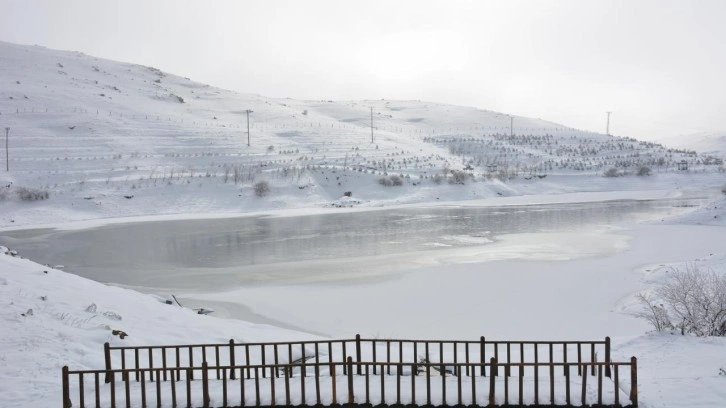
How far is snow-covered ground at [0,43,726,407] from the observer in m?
10.8

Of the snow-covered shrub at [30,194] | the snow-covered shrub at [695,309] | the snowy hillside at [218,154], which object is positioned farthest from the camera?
the snowy hillside at [218,154]

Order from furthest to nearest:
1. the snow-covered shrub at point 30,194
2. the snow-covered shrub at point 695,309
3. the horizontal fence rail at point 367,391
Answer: the snow-covered shrub at point 30,194 → the snow-covered shrub at point 695,309 → the horizontal fence rail at point 367,391

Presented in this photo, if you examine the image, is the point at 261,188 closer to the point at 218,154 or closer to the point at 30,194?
the point at 218,154

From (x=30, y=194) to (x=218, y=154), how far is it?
24.2 metres

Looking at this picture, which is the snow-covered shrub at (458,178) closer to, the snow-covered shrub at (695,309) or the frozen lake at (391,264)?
the frozen lake at (391,264)

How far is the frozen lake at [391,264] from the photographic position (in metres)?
15.3

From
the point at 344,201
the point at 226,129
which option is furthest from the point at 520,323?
the point at 226,129

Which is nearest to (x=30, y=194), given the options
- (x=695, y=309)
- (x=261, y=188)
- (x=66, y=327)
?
(x=261, y=188)

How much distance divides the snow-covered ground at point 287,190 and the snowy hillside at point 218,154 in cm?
31

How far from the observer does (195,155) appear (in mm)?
65500

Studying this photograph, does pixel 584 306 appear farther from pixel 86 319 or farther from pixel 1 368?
pixel 1 368

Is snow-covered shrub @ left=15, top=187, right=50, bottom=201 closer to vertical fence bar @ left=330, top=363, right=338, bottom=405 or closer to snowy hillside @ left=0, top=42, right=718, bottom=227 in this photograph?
snowy hillside @ left=0, top=42, right=718, bottom=227

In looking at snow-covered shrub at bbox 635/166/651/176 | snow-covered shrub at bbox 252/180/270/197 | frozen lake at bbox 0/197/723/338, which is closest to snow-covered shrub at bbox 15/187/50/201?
frozen lake at bbox 0/197/723/338

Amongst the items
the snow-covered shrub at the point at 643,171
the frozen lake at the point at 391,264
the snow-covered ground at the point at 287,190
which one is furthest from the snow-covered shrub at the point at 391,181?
the snow-covered shrub at the point at 643,171
